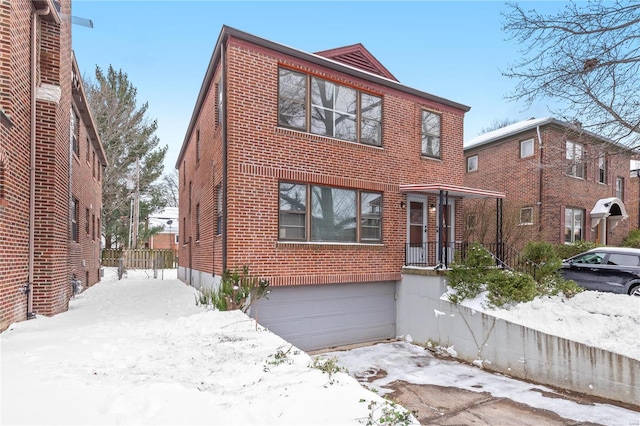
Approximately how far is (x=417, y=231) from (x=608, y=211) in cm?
1213

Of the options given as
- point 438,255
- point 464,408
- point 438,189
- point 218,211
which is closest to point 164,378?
point 464,408

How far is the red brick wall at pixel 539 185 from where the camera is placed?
16.5m

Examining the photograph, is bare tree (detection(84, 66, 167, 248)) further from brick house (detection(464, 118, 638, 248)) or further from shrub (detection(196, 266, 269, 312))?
brick house (detection(464, 118, 638, 248))

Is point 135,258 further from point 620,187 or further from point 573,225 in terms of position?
point 620,187

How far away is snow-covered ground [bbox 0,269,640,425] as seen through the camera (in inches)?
135

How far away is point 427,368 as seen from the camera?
877cm

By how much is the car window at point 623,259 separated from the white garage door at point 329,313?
625cm

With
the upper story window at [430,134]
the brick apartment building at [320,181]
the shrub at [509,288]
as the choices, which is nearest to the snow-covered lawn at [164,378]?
the brick apartment building at [320,181]

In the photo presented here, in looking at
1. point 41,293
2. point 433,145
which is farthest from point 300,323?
point 433,145

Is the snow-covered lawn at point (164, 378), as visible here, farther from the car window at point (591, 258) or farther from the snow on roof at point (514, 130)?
the snow on roof at point (514, 130)

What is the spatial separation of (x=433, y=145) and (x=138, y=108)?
2624 cm

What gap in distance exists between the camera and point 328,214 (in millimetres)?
10305

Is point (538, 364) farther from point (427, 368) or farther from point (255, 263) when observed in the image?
point (255, 263)

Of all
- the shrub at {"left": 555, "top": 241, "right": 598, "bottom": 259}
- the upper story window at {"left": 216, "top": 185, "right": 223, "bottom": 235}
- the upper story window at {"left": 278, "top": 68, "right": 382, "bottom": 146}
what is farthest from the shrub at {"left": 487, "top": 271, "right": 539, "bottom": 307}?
the shrub at {"left": 555, "top": 241, "right": 598, "bottom": 259}
